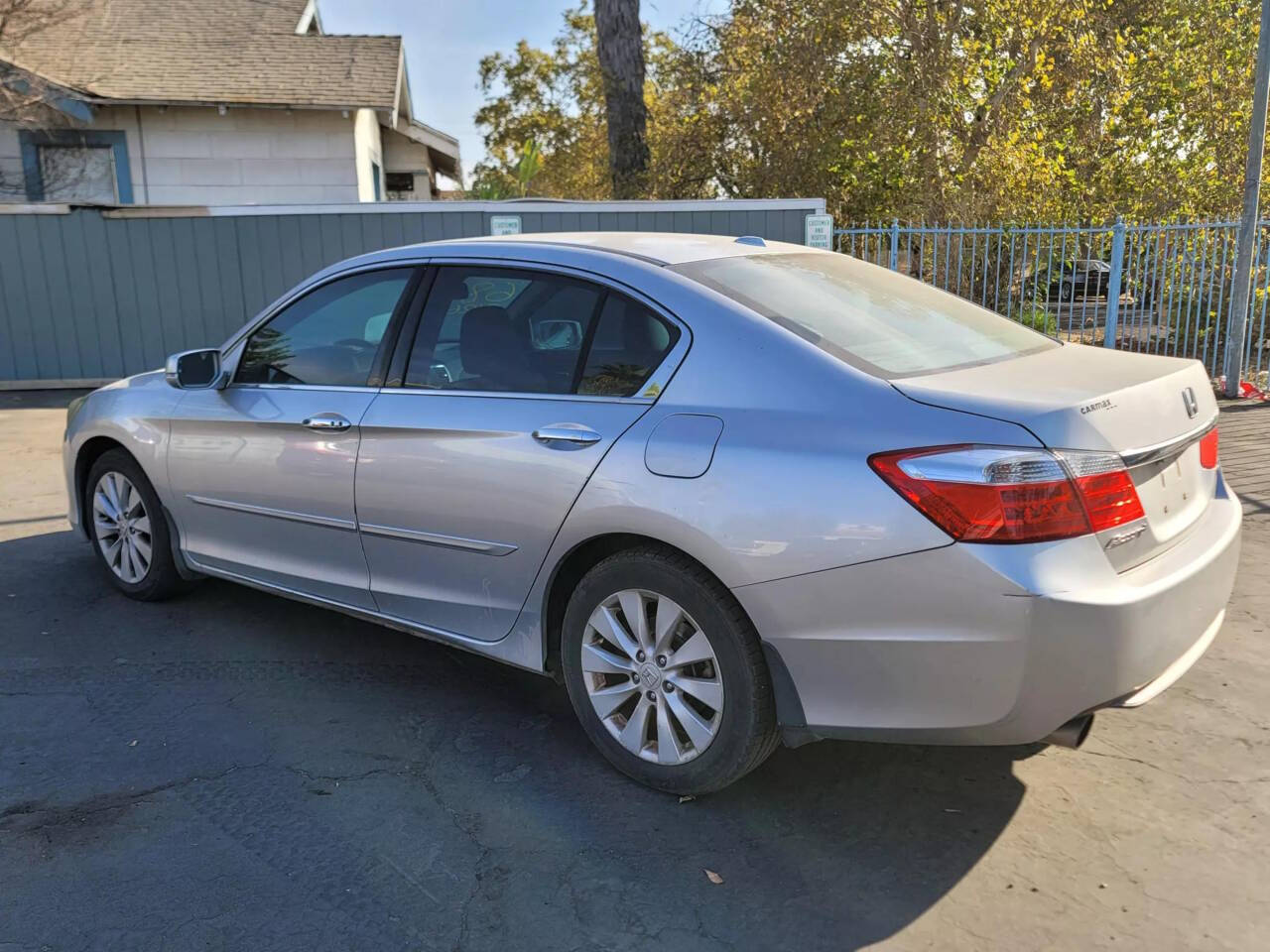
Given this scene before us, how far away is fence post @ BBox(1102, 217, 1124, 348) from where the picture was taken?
11.5 metres

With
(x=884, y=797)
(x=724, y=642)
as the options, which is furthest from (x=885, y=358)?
(x=884, y=797)

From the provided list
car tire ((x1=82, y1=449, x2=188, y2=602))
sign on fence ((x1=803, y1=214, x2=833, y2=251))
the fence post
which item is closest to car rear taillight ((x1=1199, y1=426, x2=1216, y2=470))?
car tire ((x1=82, y1=449, x2=188, y2=602))

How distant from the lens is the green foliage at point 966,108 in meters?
13.3

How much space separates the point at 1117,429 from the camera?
2.66 metres

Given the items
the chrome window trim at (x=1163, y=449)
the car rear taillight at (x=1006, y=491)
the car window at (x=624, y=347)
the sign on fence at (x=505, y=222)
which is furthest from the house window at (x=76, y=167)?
the chrome window trim at (x=1163, y=449)

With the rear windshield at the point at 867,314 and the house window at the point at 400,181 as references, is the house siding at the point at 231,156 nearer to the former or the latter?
the house window at the point at 400,181

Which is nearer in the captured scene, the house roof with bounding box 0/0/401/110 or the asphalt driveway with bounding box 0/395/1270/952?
the asphalt driveway with bounding box 0/395/1270/952

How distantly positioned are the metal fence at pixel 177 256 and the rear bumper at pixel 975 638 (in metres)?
9.45

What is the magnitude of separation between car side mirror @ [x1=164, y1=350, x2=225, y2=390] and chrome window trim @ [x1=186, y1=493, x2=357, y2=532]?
47 centimetres

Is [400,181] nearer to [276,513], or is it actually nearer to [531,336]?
[276,513]

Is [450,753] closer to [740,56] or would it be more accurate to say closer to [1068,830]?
[1068,830]

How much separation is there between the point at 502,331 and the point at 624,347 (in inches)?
22.1

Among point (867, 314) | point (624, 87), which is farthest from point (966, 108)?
point (867, 314)

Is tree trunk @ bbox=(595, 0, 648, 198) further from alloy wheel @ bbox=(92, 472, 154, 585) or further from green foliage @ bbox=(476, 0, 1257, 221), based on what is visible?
alloy wheel @ bbox=(92, 472, 154, 585)
